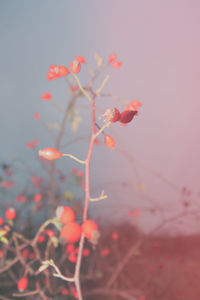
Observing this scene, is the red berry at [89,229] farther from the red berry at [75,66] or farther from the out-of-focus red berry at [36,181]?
the out-of-focus red berry at [36,181]

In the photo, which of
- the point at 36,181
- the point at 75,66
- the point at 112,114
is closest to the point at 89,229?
the point at 112,114

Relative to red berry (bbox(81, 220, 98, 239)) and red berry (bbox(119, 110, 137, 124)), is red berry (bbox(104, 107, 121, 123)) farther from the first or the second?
red berry (bbox(81, 220, 98, 239))

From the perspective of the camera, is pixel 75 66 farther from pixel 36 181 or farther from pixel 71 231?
pixel 36 181

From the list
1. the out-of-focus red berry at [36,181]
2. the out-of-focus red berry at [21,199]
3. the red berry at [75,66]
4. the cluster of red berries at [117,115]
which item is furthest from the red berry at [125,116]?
the out-of-focus red berry at [21,199]

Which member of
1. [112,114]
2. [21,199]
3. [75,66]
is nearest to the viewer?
[112,114]

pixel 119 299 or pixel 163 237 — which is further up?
pixel 163 237

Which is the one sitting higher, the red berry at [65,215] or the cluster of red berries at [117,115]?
the cluster of red berries at [117,115]

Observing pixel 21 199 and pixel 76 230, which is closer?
pixel 76 230

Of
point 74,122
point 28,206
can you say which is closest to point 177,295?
point 28,206

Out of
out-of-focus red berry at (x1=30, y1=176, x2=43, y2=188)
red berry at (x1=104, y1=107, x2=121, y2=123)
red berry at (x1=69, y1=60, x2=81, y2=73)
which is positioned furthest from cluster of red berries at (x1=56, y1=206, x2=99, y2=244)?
out-of-focus red berry at (x1=30, y1=176, x2=43, y2=188)

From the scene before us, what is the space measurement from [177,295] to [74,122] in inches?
75.3

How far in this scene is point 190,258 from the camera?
2.86 meters

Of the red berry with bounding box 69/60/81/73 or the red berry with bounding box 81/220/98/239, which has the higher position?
the red berry with bounding box 69/60/81/73

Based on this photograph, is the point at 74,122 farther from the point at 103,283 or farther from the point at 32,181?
the point at 103,283
